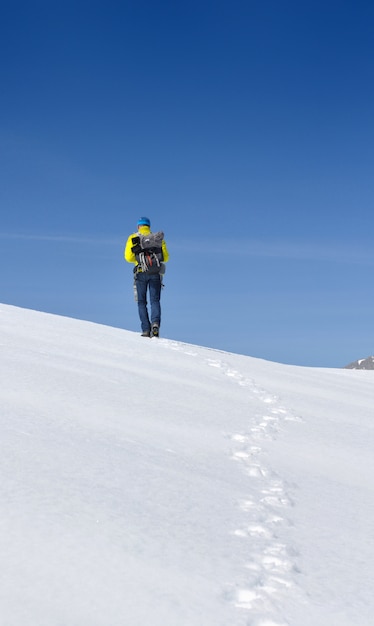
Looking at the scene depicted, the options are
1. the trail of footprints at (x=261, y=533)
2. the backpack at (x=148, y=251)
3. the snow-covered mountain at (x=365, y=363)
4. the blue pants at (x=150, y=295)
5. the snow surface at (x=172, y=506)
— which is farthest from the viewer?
the snow-covered mountain at (x=365, y=363)

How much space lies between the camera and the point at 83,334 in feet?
28.9

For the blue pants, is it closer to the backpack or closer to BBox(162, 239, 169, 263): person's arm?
the backpack

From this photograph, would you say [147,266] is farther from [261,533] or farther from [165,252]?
[261,533]

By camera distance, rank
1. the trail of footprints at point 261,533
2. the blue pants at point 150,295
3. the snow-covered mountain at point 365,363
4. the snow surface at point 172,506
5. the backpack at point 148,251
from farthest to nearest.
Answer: the snow-covered mountain at point 365,363 < the blue pants at point 150,295 < the backpack at point 148,251 < the trail of footprints at point 261,533 < the snow surface at point 172,506

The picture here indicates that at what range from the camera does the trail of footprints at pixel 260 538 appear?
2.25 meters

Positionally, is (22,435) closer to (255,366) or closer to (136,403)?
(136,403)

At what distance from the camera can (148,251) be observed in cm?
1041

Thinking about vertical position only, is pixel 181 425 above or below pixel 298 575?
above

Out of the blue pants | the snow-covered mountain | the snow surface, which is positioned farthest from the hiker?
the snow-covered mountain

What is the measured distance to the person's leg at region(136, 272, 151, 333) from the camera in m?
10.5

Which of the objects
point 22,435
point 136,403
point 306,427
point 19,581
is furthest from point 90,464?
point 306,427

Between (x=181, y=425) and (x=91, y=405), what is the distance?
71 centimetres

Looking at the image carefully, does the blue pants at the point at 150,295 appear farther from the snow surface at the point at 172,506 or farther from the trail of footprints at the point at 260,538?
the trail of footprints at the point at 260,538

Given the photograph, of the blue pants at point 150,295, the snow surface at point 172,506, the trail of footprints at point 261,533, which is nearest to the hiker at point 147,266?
the blue pants at point 150,295
